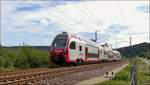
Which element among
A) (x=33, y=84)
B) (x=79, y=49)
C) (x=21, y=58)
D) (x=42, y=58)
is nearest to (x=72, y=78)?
(x=33, y=84)

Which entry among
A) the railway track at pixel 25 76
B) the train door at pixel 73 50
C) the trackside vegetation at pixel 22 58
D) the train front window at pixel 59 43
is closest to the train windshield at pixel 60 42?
the train front window at pixel 59 43

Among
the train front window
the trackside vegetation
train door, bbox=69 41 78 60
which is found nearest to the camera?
the train front window

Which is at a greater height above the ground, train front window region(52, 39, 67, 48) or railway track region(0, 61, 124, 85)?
train front window region(52, 39, 67, 48)

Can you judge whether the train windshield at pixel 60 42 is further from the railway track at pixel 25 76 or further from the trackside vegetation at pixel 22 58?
the railway track at pixel 25 76

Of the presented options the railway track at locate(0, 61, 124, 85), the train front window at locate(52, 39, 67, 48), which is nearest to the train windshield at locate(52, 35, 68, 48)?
the train front window at locate(52, 39, 67, 48)

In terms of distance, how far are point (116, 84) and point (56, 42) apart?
1312 cm

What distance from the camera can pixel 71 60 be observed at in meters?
35.6

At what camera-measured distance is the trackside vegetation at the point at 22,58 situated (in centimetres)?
4046

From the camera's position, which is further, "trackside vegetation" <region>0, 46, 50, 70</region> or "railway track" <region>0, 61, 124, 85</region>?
"trackside vegetation" <region>0, 46, 50, 70</region>

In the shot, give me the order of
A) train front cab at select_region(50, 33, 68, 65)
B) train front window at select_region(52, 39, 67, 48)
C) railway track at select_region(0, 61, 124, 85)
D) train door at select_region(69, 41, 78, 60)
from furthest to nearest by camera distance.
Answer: train door at select_region(69, 41, 78, 60) → train front window at select_region(52, 39, 67, 48) → train front cab at select_region(50, 33, 68, 65) → railway track at select_region(0, 61, 124, 85)

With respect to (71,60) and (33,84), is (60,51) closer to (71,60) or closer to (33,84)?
(71,60)

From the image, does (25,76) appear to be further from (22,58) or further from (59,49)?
(22,58)

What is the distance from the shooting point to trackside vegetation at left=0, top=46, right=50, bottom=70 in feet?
133

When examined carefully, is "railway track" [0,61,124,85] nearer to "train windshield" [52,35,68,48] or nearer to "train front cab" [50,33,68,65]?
"train front cab" [50,33,68,65]
